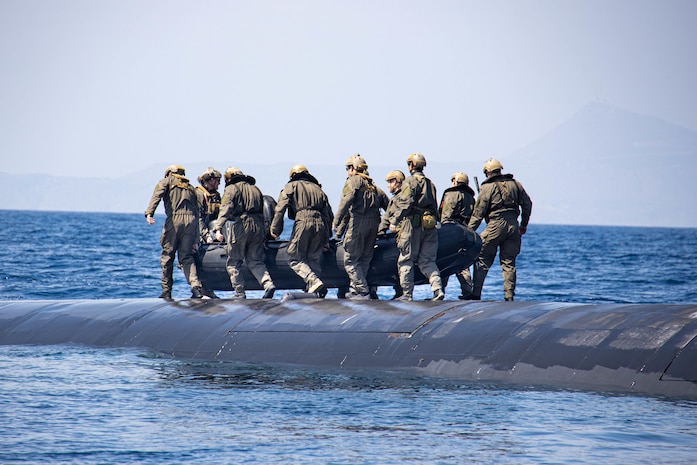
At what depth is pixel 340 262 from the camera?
1809 centimetres

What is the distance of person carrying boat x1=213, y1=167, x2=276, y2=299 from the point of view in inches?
720

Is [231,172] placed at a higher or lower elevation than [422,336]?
higher

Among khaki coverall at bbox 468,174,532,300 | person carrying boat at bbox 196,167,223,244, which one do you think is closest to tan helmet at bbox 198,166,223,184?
person carrying boat at bbox 196,167,223,244

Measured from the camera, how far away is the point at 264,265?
18.6 metres

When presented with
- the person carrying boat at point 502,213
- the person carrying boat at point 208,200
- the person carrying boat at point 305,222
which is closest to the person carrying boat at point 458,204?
the person carrying boat at point 502,213

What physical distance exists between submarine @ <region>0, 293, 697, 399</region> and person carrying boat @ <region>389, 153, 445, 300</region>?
585 millimetres

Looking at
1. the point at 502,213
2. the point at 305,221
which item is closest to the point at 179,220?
the point at 305,221

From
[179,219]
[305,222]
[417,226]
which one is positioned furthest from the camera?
[179,219]

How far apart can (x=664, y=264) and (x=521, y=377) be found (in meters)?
50.2

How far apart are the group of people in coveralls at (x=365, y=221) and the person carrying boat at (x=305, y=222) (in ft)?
0.06

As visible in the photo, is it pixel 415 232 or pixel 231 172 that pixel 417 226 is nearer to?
pixel 415 232

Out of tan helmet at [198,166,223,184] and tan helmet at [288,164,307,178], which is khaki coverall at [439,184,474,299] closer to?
tan helmet at [288,164,307,178]

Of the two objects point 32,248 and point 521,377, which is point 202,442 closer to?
point 521,377

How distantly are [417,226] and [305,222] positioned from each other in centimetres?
209
